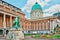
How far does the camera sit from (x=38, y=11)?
93688 millimetres

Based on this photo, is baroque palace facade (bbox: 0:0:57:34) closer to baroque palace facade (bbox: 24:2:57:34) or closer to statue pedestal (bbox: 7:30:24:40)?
baroque palace facade (bbox: 24:2:57:34)

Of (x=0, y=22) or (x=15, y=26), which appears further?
(x=0, y=22)

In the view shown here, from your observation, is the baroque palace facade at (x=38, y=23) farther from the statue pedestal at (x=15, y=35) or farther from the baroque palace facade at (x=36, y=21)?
the statue pedestal at (x=15, y=35)

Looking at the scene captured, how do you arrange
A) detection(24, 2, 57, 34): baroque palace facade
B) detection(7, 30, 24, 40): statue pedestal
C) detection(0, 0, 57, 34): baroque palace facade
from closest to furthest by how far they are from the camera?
detection(7, 30, 24, 40): statue pedestal
detection(0, 0, 57, 34): baroque palace facade
detection(24, 2, 57, 34): baroque palace facade

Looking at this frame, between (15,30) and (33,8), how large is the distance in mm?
72059

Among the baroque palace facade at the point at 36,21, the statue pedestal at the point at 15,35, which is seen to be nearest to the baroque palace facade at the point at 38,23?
the baroque palace facade at the point at 36,21

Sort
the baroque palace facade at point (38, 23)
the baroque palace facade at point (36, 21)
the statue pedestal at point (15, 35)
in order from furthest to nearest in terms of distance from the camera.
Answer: the baroque palace facade at point (38, 23) → the baroque palace facade at point (36, 21) → the statue pedestal at point (15, 35)

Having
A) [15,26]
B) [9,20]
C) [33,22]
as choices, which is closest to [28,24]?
[33,22]

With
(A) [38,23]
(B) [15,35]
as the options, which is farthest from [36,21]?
(B) [15,35]

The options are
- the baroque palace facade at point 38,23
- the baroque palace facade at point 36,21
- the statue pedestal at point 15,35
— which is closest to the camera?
the statue pedestal at point 15,35

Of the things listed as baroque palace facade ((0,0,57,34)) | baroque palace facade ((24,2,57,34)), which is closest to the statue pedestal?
baroque palace facade ((0,0,57,34))

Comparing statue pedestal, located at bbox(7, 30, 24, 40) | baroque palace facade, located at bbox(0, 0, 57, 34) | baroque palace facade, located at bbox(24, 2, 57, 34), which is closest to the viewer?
statue pedestal, located at bbox(7, 30, 24, 40)

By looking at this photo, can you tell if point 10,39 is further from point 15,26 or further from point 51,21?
point 51,21

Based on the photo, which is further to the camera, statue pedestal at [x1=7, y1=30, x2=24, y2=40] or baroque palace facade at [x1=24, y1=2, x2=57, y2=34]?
baroque palace facade at [x1=24, y1=2, x2=57, y2=34]
